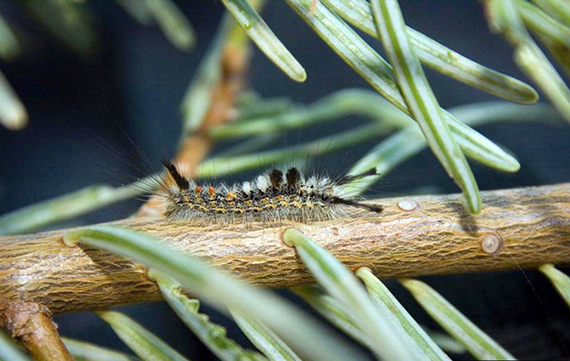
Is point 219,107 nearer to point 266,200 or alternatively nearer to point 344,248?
point 266,200

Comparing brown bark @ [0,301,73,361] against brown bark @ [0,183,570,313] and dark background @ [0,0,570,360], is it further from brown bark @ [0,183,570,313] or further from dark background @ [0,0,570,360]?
dark background @ [0,0,570,360]

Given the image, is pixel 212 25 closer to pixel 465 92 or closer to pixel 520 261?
pixel 465 92

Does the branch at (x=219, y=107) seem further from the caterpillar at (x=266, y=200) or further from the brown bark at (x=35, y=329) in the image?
the brown bark at (x=35, y=329)

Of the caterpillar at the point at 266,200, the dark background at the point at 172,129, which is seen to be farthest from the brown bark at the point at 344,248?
the dark background at the point at 172,129

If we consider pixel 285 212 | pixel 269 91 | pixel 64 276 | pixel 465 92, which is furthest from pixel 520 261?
pixel 269 91

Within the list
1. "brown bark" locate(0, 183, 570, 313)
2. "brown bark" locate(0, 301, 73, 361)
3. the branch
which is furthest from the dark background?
"brown bark" locate(0, 301, 73, 361)

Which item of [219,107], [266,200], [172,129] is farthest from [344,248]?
[172,129]

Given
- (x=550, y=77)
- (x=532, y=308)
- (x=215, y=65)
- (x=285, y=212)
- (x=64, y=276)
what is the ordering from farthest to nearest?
1. (x=215, y=65)
2. (x=532, y=308)
3. (x=285, y=212)
4. (x=64, y=276)
5. (x=550, y=77)
